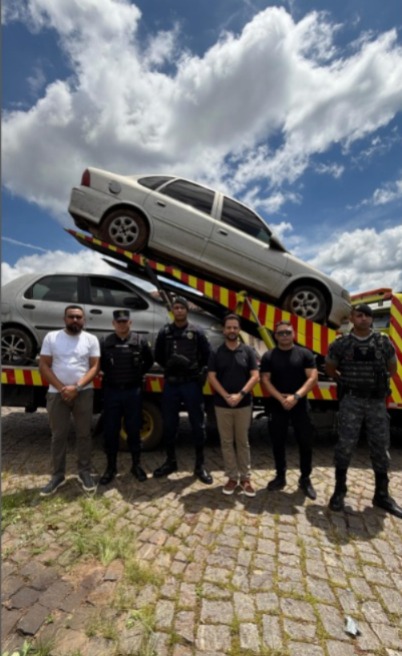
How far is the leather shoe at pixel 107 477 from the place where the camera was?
3597 mm

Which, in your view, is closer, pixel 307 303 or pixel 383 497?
pixel 383 497

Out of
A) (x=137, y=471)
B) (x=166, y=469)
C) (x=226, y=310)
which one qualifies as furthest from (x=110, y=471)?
(x=226, y=310)

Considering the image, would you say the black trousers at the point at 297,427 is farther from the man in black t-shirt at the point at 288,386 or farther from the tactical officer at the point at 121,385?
the tactical officer at the point at 121,385

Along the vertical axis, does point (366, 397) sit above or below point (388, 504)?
above

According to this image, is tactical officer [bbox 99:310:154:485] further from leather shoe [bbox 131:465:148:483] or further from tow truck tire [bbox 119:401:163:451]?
tow truck tire [bbox 119:401:163:451]

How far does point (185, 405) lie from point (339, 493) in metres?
1.61

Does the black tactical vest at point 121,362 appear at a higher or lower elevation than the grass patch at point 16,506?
higher

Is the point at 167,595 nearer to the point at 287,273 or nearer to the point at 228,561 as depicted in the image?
the point at 228,561

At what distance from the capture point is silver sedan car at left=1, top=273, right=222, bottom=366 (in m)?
4.42

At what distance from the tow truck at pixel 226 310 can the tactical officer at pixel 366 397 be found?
111 centimetres

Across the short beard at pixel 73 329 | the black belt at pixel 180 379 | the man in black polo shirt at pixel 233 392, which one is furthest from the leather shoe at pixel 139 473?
→ the short beard at pixel 73 329

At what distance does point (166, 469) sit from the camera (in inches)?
149

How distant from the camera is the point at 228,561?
256 cm

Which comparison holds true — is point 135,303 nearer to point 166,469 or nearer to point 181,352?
point 181,352
